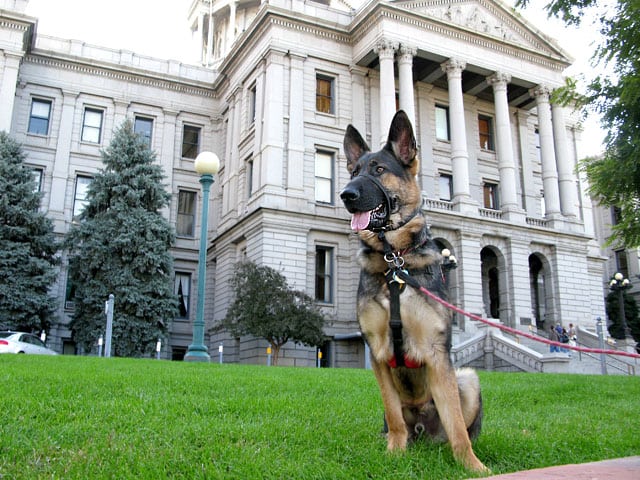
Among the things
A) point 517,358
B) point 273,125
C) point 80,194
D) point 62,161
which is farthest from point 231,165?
point 517,358

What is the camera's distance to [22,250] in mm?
28219

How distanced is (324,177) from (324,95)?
4.85 metres

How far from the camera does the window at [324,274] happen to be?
31.3 meters

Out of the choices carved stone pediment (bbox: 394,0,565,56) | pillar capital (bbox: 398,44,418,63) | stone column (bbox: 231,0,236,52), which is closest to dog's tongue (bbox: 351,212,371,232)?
pillar capital (bbox: 398,44,418,63)

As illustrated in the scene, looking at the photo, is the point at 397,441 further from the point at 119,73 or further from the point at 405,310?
the point at 119,73

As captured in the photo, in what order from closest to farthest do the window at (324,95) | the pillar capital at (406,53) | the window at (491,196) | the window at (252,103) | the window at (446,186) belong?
the pillar capital at (406,53) < the window at (324,95) < the window at (252,103) < the window at (446,186) < the window at (491,196)

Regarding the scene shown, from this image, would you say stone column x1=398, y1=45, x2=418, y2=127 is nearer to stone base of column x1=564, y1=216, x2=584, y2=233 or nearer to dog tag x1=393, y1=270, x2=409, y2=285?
stone base of column x1=564, y1=216, x2=584, y2=233

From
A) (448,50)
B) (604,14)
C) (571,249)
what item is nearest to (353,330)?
(571,249)

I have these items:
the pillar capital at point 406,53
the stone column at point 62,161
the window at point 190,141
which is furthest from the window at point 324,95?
the stone column at point 62,161

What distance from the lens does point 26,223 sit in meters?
28.9

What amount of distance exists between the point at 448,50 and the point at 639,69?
76.4 ft

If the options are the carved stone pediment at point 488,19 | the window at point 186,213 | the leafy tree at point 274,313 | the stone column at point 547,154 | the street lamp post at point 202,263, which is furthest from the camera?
the window at point 186,213

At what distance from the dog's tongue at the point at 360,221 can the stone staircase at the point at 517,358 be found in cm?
2029

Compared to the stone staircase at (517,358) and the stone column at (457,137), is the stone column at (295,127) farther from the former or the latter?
the stone staircase at (517,358)
